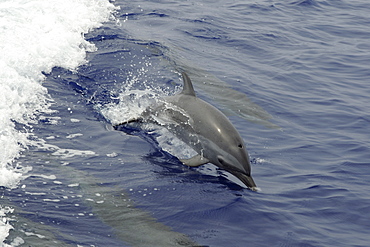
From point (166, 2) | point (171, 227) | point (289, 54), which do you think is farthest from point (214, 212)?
point (166, 2)

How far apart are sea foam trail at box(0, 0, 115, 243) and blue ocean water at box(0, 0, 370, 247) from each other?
0.18 meters

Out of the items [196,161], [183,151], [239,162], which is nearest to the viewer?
[239,162]

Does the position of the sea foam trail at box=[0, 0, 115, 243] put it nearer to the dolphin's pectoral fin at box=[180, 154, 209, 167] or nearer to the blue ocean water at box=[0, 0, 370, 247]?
the blue ocean water at box=[0, 0, 370, 247]

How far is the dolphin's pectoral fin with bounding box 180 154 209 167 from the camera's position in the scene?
873 cm

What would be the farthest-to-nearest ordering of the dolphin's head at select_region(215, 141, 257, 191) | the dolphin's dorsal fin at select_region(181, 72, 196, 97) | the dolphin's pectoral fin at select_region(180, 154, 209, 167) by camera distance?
the dolphin's dorsal fin at select_region(181, 72, 196, 97)
the dolphin's pectoral fin at select_region(180, 154, 209, 167)
the dolphin's head at select_region(215, 141, 257, 191)

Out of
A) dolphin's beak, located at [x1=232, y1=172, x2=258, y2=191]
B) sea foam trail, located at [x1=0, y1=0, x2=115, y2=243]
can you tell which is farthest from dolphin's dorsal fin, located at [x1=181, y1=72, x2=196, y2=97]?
sea foam trail, located at [x1=0, y1=0, x2=115, y2=243]

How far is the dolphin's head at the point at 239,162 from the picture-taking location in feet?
26.6

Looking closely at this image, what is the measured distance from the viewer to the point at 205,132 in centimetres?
859

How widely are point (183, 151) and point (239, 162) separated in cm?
175

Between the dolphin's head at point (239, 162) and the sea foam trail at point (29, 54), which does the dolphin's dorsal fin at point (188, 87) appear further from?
the sea foam trail at point (29, 54)

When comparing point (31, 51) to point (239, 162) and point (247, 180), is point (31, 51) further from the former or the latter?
point (247, 180)

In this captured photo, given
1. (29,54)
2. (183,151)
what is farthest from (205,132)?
(29,54)

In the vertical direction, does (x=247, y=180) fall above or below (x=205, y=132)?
below

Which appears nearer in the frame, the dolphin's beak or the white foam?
the dolphin's beak
